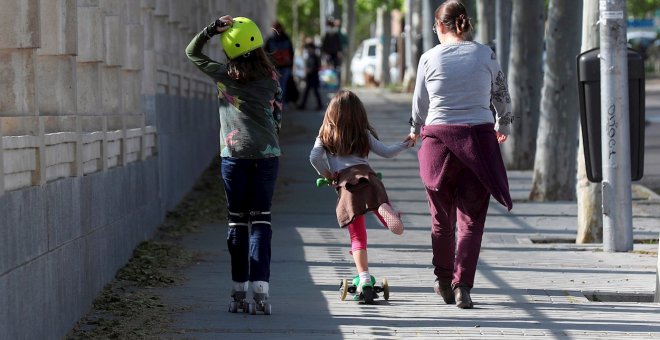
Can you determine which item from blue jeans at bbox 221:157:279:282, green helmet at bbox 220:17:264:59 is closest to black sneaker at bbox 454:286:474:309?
blue jeans at bbox 221:157:279:282

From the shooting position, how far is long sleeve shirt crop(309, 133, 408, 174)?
923 centimetres

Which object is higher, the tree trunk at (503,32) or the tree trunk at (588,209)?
the tree trunk at (503,32)

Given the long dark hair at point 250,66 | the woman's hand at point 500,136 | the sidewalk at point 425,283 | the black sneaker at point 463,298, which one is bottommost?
the sidewalk at point 425,283

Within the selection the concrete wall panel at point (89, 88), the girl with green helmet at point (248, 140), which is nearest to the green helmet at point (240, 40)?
the girl with green helmet at point (248, 140)

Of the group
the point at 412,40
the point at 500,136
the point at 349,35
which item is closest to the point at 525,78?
the point at 500,136

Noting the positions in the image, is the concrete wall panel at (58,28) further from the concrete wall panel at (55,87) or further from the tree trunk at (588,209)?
the tree trunk at (588,209)

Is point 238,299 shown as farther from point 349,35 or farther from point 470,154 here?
point 349,35

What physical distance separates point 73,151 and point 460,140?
2142 mm

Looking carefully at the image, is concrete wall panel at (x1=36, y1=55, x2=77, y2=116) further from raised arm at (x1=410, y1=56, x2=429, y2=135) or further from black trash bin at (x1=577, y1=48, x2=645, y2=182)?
black trash bin at (x1=577, y1=48, x2=645, y2=182)

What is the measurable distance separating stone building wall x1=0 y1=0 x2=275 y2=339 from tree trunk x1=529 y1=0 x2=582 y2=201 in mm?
3855

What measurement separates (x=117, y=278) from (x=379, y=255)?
2440mm

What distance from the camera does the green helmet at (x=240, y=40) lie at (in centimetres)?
869

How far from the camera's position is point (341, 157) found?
9.29m

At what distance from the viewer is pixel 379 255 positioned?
38.8 ft
